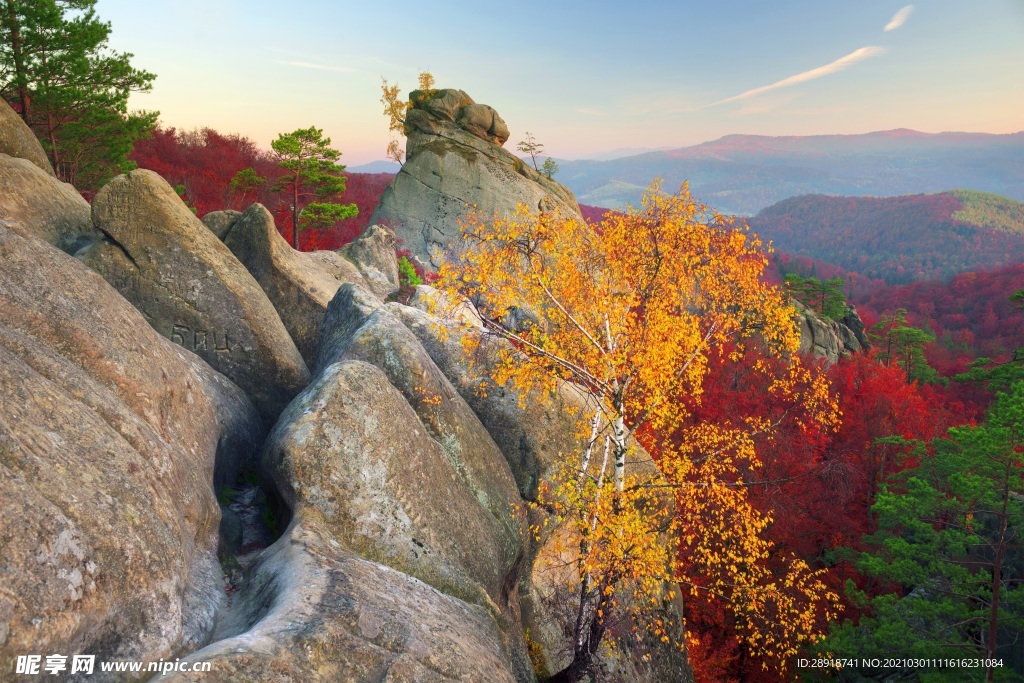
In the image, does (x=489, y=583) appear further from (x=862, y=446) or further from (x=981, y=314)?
(x=981, y=314)

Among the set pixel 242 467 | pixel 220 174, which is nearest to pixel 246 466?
pixel 242 467

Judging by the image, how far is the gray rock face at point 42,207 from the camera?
15.7 m

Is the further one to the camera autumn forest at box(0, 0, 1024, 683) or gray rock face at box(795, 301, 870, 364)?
gray rock face at box(795, 301, 870, 364)

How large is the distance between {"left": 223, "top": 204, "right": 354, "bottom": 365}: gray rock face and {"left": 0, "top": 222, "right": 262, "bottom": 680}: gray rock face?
819cm

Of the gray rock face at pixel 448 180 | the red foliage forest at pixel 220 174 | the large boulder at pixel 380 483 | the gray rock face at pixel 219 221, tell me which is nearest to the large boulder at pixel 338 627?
the large boulder at pixel 380 483

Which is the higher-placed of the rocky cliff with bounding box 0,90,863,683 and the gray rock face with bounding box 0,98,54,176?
the gray rock face with bounding box 0,98,54,176

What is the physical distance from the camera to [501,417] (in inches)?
704

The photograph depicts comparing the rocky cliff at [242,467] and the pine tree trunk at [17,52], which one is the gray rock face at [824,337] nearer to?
the rocky cliff at [242,467]

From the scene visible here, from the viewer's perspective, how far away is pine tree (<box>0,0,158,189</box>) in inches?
968

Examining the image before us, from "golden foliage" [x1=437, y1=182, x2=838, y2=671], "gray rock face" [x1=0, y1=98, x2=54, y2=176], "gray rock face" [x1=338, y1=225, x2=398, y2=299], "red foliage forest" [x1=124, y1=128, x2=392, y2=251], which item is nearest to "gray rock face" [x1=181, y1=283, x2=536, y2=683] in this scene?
"golden foliage" [x1=437, y1=182, x2=838, y2=671]

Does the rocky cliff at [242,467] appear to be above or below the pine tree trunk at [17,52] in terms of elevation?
below

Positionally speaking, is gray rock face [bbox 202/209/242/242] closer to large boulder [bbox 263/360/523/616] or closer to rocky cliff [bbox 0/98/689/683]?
rocky cliff [bbox 0/98/689/683]

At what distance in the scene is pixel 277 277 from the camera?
2056cm

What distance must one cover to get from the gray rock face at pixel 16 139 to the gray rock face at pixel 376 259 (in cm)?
1207
